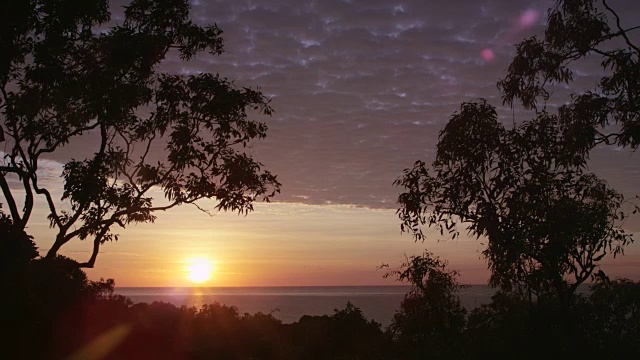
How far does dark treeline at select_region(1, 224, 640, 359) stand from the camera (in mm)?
15445

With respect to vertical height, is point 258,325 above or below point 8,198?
below

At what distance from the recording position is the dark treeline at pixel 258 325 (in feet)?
50.7

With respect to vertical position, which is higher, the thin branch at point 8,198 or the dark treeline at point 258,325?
the thin branch at point 8,198

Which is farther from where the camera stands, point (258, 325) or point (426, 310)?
point (258, 325)

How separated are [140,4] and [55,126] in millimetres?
5257

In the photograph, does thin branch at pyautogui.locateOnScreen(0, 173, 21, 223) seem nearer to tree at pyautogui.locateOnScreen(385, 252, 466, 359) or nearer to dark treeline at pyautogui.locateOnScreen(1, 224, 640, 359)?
dark treeline at pyautogui.locateOnScreen(1, 224, 640, 359)

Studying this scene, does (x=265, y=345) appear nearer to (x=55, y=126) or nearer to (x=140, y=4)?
(x=55, y=126)

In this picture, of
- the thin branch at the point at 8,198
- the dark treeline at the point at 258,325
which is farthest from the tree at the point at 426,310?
the thin branch at the point at 8,198

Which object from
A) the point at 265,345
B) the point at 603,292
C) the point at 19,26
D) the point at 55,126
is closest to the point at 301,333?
the point at 265,345

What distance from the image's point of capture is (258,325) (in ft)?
96.0

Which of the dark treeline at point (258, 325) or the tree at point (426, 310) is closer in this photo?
the dark treeline at point (258, 325)

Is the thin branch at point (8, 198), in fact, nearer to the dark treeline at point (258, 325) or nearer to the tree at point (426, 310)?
the dark treeline at point (258, 325)

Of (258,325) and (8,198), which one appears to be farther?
(258,325)

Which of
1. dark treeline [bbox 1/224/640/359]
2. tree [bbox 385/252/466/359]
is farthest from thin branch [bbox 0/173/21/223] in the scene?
tree [bbox 385/252/466/359]
